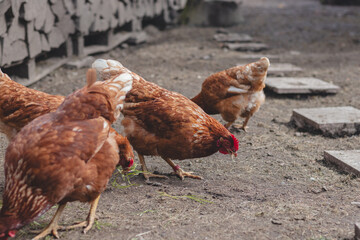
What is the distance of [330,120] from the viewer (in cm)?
416

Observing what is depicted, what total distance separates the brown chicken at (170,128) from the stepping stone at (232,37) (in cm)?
635

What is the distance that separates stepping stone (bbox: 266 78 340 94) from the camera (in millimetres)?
5383

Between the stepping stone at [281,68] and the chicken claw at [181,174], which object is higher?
the chicken claw at [181,174]

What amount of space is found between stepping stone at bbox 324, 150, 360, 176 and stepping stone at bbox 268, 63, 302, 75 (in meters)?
3.13

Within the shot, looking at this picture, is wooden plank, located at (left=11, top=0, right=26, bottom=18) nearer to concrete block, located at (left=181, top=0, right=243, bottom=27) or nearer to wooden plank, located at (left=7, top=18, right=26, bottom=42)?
wooden plank, located at (left=7, top=18, right=26, bottom=42)

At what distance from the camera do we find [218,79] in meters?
4.16

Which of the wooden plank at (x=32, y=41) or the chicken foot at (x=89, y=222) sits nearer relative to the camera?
the chicken foot at (x=89, y=222)

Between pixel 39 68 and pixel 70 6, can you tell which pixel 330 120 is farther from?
pixel 70 6

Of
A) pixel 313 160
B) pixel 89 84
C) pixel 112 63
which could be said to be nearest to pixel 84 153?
pixel 89 84

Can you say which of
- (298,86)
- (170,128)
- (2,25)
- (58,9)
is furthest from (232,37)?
(170,128)

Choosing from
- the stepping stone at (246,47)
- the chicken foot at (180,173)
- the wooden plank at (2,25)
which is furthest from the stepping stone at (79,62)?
the chicken foot at (180,173)

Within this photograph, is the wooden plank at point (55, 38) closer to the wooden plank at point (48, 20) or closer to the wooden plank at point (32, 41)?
the wooden plank at point (48, 20)

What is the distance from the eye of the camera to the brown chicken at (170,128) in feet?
9.64

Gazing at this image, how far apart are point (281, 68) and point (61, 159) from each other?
17.1ft
